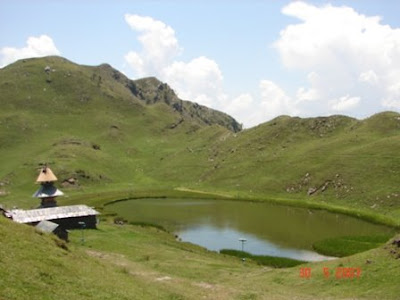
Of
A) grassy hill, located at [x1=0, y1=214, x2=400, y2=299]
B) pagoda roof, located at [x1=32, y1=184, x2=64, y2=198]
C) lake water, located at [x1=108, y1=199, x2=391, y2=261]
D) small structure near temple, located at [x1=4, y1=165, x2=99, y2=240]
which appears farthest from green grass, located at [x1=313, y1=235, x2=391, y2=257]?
pagoda roof, located at [x1=32, y1=184, x2=64, y2=198]

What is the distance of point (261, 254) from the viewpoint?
209ft

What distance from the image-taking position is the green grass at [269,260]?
2271 inches

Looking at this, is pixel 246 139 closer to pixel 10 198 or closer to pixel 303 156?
pixel 303 156

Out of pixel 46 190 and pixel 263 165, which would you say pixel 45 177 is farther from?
pixel 263 165

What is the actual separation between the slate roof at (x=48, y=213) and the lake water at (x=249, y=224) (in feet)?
54.0

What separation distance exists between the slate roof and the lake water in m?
16.4

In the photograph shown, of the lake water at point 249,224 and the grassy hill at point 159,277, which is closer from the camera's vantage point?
the grassy hill at point 159,277

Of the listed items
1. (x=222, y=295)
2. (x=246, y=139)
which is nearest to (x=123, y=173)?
(x=246, y=139)

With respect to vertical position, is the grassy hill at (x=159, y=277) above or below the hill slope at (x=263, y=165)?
below

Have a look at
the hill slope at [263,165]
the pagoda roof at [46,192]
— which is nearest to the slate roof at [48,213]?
the pagoda roof at [46,192]

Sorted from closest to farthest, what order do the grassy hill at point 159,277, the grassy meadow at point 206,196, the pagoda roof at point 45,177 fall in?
the grassy hill at point 159,277, the grassy meadow at point 206,196, the pagoda roof at point 45,177
